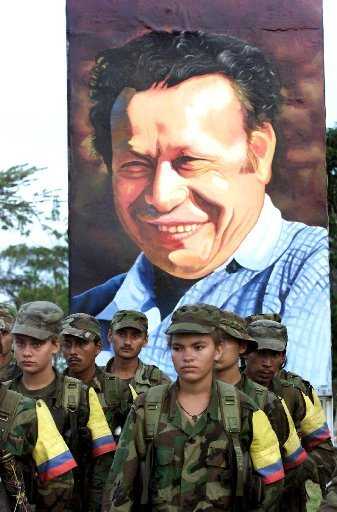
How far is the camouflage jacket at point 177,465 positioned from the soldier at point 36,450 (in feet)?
0.93

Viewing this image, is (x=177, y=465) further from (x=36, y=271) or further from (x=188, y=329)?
(x=36, y=271)

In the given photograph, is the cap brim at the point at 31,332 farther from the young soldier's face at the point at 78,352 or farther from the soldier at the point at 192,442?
the young soldier's face at the point at 78,352

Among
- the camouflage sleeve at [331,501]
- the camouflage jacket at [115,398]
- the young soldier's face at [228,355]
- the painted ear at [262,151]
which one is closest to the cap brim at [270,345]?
the camouflage jacket at [115,398]

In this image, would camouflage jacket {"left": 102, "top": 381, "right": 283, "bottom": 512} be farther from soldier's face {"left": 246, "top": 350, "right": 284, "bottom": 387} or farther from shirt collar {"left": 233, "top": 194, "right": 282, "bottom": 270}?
shirt collar {"left": 233, "top": 194, "right": 282, "bottom": 270}

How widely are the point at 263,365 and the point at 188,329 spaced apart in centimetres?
218

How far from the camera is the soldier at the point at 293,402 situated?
6.90 meters

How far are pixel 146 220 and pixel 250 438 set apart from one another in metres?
9.08

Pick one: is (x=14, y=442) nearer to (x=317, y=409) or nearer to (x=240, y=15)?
(x=317, y=409)

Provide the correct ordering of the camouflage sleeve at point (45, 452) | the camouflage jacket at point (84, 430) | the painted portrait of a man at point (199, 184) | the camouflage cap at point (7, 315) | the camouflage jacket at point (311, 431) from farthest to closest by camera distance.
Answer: the painted portrait of a man at point (199, 184) → the camouflage cap at point (7, 315) → the camouflage jacket at point (311, 431) → the camouflage jacket at point (84, 430) → the camouflage sleeve at point (45, 452)

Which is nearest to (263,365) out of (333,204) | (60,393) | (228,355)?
(228,355)

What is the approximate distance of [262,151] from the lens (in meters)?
14.3

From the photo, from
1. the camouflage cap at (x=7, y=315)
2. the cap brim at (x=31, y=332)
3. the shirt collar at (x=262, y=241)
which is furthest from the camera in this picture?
the shirt collar at (x=262, y=241)

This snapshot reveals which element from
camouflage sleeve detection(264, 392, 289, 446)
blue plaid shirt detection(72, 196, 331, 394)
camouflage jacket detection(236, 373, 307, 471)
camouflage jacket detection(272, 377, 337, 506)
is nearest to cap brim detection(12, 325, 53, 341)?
camouflage jacket detection(236, 373, 307, 471)

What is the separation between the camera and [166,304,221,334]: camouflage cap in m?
5.03
